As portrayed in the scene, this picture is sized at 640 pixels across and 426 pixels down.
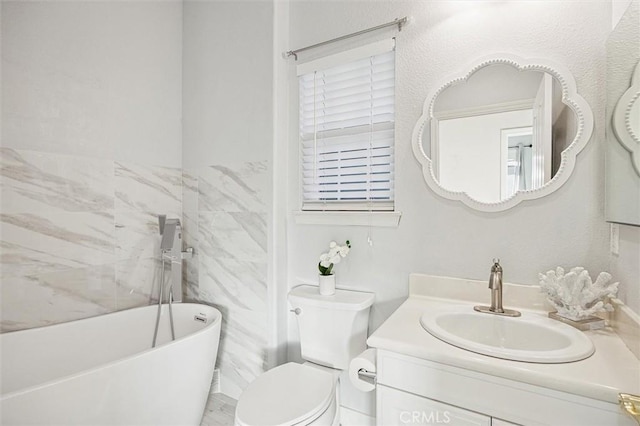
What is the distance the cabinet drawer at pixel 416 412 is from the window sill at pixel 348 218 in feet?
2.70

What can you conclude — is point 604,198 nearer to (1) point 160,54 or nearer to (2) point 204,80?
(2) point 204,80

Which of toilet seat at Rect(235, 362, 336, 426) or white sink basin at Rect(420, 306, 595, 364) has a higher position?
white sink basin at Rect(420, 306, 595, 364)

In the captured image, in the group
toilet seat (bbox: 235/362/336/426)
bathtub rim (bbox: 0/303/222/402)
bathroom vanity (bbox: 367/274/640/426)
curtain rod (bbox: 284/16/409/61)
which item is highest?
curtain rod (bbox: 284/16/409/61)

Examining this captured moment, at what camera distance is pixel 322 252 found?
189 centimetres

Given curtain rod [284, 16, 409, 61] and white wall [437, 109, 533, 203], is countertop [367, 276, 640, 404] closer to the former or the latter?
white wall [437, 109, 533, 203]

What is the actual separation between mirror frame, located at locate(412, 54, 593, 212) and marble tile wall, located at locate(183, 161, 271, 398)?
0.94 metres

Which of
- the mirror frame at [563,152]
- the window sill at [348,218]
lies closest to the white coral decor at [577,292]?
the mirror frame at [563,152]

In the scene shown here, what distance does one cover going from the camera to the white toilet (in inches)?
49.2

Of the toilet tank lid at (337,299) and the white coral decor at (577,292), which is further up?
the white coral decor at (577,292)

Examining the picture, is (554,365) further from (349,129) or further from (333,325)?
(349,129)

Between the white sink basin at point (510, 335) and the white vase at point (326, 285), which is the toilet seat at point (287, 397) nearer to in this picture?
the white vase at point (326, 285)

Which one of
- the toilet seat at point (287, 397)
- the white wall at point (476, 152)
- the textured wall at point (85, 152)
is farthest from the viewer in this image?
the textured wall at point (85, 152)

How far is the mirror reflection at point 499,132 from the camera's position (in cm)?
129

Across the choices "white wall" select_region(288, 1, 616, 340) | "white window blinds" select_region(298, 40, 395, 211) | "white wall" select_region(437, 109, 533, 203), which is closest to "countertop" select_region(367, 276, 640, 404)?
"white wall" select_region(288, 1, 616, 340)
